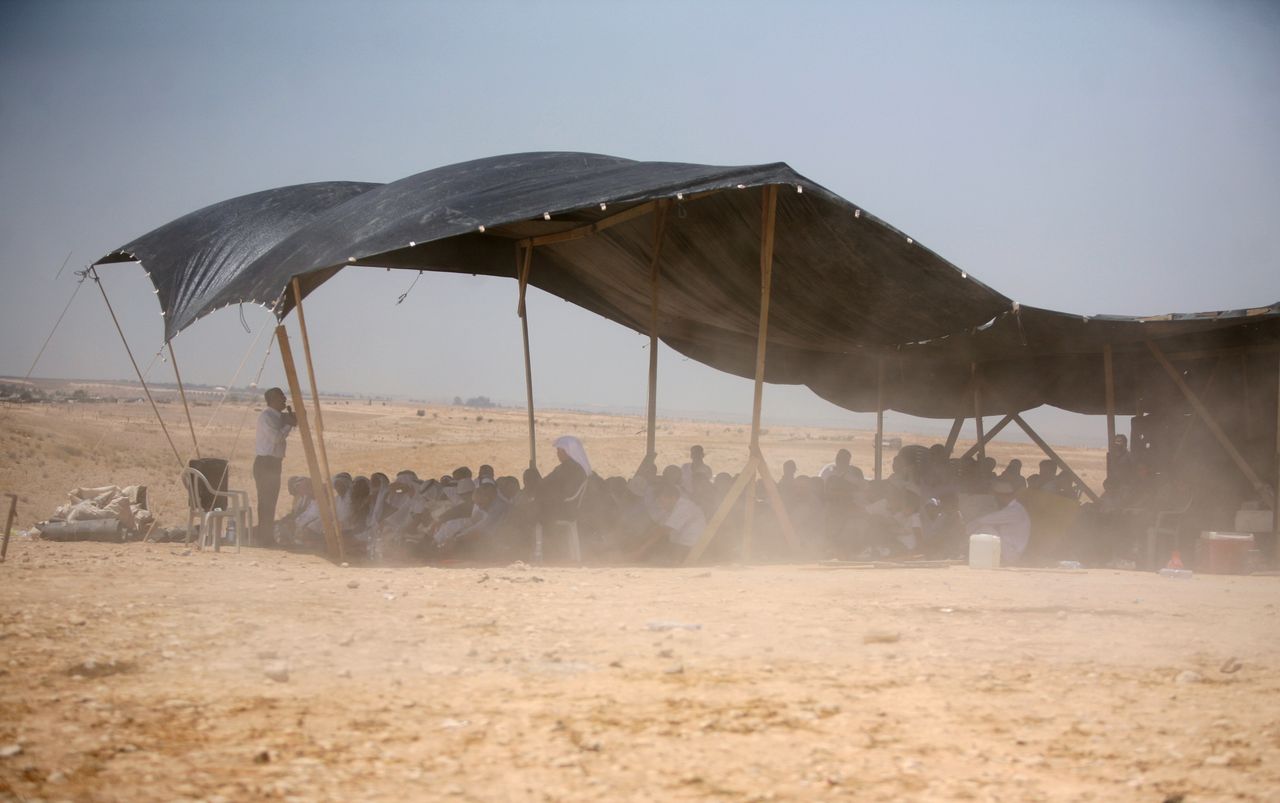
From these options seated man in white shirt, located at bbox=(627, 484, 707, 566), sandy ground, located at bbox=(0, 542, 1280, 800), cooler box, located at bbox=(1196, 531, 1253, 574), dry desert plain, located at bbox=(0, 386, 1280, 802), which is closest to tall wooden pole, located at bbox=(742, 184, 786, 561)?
seated man in white shirt, located at bbox=(627, 484, 707, 566)

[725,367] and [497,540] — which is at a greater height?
[725,367]

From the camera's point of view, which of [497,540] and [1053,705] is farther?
[497,540]

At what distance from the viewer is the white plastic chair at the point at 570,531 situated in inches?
386

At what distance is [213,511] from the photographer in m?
9.74

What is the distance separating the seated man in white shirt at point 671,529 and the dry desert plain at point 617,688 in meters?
1.75

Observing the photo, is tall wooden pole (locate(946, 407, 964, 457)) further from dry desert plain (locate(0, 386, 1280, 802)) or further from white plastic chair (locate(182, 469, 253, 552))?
white plastic chair (locate(182, 469, 253, 552))

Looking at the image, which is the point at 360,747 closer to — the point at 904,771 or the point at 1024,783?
the point at 904,771

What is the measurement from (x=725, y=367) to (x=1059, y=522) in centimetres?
621

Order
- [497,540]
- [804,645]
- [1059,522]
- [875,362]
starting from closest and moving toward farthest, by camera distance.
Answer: [804,645] < [497,540] < [1059,522] < [875,362]

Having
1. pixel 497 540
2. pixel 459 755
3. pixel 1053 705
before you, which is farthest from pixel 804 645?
pixel 497 540

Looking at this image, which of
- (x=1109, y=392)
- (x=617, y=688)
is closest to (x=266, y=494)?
(x=617, y=688)

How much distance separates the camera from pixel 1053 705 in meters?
4.70

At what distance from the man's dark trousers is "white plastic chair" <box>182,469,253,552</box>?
5.4 inches

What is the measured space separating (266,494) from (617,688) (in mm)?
7105
